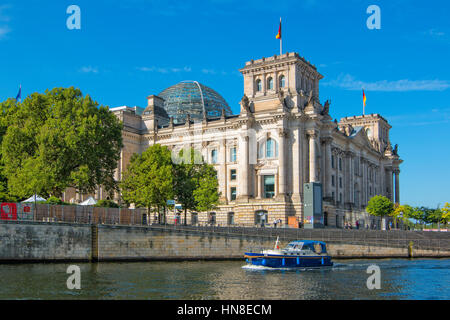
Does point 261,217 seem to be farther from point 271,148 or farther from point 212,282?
point 212,282

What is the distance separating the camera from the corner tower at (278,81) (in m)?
90.2

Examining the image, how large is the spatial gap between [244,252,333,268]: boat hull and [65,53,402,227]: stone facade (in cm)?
2941

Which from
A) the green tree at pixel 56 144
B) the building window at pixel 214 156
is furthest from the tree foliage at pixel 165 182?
the building window at pixel 214 156

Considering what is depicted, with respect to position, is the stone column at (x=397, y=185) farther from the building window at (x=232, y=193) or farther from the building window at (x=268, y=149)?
the building window at (x=268, y=149)

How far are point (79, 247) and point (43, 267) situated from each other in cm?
677

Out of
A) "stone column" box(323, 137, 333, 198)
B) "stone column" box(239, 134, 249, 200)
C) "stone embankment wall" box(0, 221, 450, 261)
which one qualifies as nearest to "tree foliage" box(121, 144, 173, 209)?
Answer: "stone embankment wall" box(0, 221, 450, 261)

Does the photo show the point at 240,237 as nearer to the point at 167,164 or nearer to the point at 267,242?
the point at 267,242

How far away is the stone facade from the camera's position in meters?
88.3

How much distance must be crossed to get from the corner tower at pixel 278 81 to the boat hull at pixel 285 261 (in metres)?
43.1

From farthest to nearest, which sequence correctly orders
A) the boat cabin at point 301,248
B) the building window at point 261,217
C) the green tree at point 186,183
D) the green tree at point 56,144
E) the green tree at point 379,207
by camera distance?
the green tree at point 379,207 < the building window at point 261,217 < the green tree at point 186,183 < the green tree at point 56,144 < the boat cabin at point 301,248

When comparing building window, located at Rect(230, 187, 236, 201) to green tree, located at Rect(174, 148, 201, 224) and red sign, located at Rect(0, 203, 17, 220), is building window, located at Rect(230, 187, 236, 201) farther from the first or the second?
red sign, located at Rect(0, 203, 17, 220)
